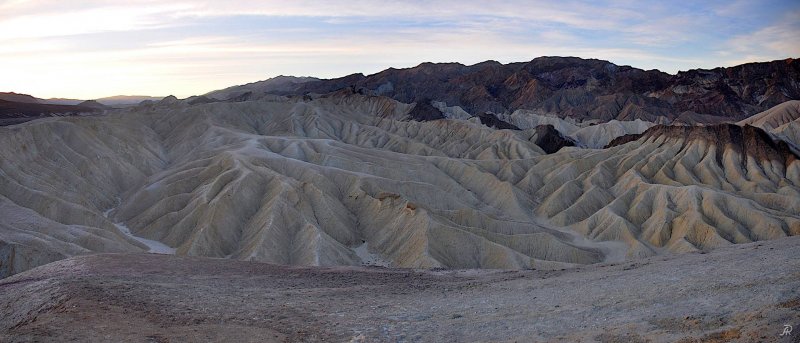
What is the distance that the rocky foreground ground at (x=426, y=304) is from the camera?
536 inches

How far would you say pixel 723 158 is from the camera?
73625mm

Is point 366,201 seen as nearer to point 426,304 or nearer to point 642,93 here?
point 426,304

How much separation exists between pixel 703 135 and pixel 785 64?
346 ft

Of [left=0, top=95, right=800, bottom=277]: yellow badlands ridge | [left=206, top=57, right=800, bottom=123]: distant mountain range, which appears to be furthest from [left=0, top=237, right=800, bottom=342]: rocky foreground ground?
[left=206, top=57, right=800, bottom=123]: distant mountain range

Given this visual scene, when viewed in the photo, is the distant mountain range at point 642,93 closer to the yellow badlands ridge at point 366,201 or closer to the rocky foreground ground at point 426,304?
the yellow badlands ridge at point 366,201

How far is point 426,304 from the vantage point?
60.0 feet

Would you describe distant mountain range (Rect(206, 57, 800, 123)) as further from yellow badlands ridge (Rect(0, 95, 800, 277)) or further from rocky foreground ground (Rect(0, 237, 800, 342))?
rocky foreground ground (Rect(0, 237, 800, 342))

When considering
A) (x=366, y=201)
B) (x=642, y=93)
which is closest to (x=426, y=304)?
(x=366, y=201)

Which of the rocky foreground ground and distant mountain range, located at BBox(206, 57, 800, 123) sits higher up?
distant mountain range, located at BBox(206, 57, 800, 123)

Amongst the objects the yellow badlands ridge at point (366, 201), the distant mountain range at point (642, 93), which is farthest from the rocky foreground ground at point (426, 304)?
the distant mountain range at point (642, 93)

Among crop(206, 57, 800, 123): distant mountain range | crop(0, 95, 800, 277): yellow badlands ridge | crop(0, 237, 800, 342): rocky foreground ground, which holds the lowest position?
crop(0, 95, 800, 277): yellow badlands ridge

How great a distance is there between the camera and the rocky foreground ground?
13.6 m

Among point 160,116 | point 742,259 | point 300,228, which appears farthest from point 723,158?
point 160,116

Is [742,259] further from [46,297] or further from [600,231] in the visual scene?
[600,231]
